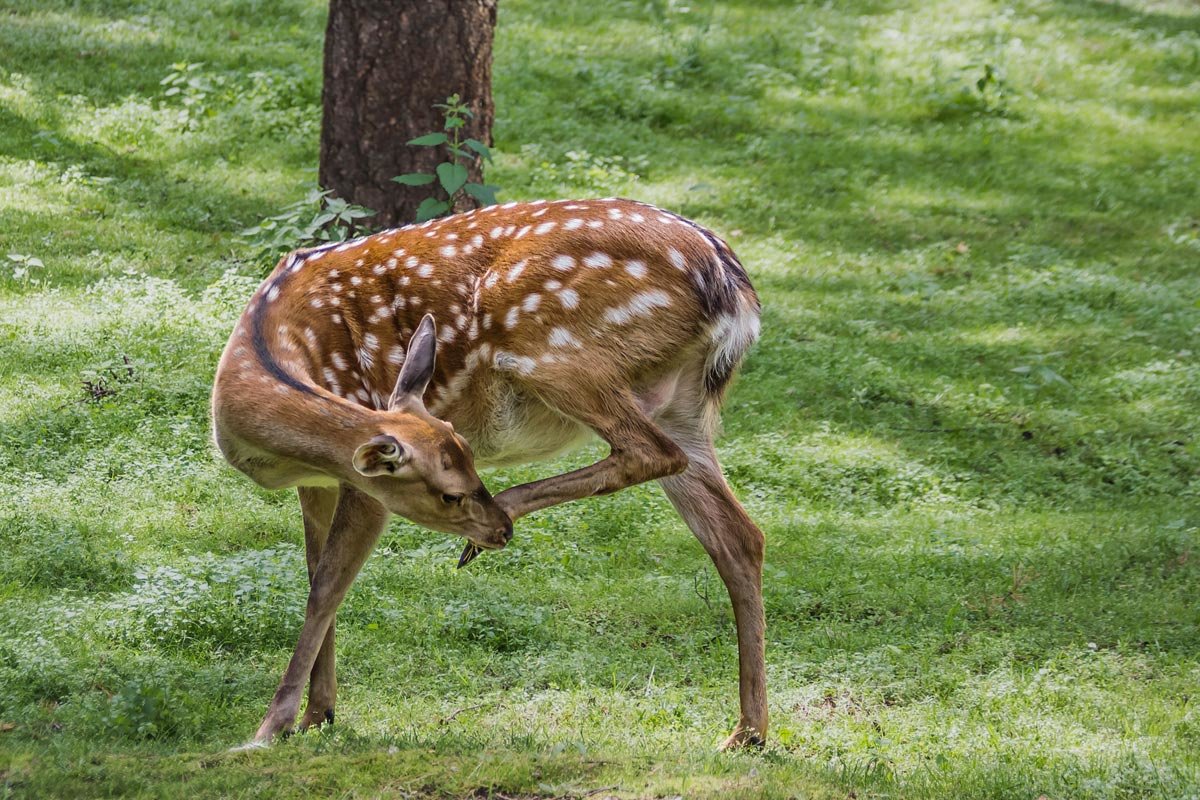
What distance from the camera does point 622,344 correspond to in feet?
16.1

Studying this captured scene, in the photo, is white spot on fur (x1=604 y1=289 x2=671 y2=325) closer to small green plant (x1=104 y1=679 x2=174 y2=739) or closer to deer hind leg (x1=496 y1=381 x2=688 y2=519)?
deer hind leg (x1=496 y1=381 x2=688 y2=519)

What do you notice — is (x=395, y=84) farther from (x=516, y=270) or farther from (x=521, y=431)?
(x=521, y=431)

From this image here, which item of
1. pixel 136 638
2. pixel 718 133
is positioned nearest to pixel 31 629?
pixel 136 638

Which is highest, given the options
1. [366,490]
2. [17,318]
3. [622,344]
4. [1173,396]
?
[622,344]

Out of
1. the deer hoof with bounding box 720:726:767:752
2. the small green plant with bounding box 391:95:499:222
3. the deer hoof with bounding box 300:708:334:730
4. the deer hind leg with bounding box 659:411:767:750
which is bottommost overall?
the deer hoof with bounding box 300:708:334:730

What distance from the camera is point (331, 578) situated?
15.9ft

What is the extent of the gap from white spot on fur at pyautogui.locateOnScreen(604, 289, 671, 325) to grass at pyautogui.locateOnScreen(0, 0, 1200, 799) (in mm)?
1447

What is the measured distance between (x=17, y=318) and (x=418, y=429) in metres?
4.48

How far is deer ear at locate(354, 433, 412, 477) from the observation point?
4.20 meters

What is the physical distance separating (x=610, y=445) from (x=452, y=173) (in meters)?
3.64

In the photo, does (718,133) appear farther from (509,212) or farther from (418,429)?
(418,429)

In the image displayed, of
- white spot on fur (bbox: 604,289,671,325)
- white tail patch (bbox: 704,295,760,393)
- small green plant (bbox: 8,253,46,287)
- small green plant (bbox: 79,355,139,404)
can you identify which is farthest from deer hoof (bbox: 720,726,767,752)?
small green plant (bbox: 8,253,46,287)

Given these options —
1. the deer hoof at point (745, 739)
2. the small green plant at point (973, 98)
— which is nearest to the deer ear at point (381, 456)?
the deer hoof at point (745, 739)

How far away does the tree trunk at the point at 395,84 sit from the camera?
8859mm
